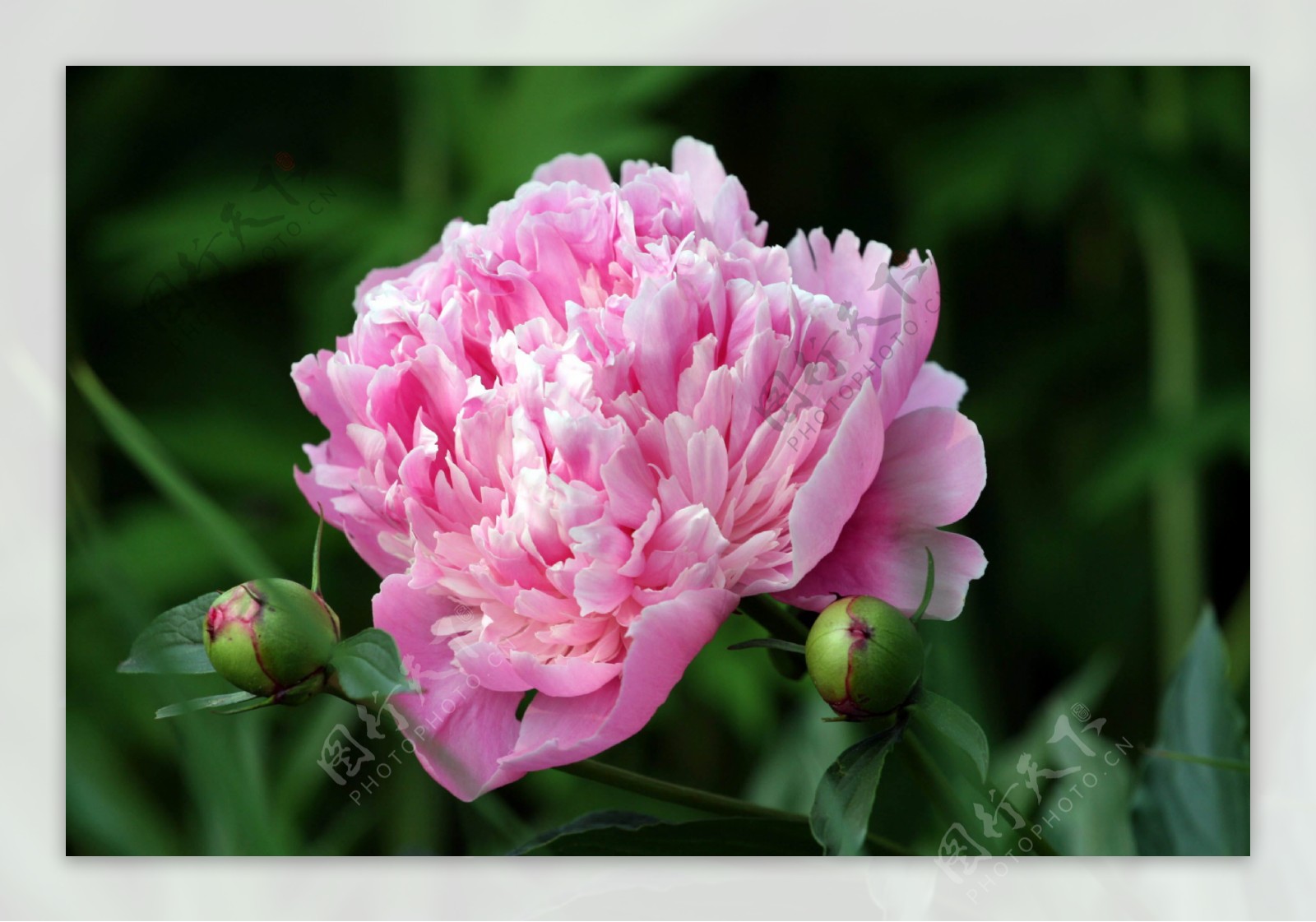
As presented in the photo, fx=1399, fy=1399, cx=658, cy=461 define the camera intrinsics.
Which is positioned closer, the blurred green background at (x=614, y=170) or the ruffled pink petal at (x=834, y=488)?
the ruffled pink petal at (x=834, y=488)

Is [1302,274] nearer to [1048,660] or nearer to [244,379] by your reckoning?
[1048,660]

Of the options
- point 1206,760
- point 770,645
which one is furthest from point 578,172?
point 1206,760

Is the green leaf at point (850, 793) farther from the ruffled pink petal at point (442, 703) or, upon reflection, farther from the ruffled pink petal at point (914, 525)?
the ruffled pink petal at point (442, 703)

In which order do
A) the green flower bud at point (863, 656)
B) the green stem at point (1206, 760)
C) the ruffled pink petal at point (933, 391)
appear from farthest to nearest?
1. the green stem at point (1206, 760)
2. the ruffled pink petal at point (933, 391)
3. the green flower bud at point (863, 656)

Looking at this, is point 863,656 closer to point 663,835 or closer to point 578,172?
point 663,835

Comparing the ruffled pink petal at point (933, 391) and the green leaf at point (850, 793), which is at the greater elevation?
the ruffled pink petal at point (933, 391)
